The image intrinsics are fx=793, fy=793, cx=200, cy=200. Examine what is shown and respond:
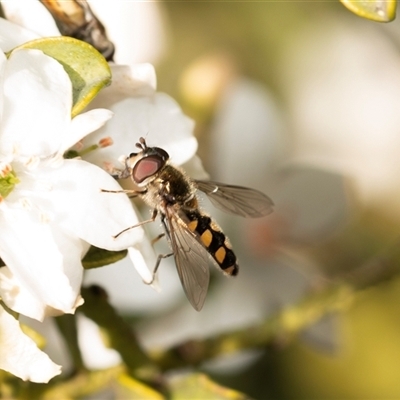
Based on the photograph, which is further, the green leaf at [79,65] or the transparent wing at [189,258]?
the transparent wing at [189,258]

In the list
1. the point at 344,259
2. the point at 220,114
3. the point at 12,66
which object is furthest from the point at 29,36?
the point at 344,259

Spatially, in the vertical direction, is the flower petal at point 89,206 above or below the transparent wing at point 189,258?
above

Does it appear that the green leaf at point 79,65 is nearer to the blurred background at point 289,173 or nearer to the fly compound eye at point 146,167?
the fly compound eye at point 146,167

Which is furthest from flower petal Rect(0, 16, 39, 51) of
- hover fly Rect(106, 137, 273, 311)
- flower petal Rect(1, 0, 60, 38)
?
hover fly Rect(106, 137, 273, 311)

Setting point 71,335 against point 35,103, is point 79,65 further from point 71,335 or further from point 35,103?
point 71,335

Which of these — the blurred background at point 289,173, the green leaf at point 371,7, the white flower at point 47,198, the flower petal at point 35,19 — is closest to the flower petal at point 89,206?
the white flower at point 47,198

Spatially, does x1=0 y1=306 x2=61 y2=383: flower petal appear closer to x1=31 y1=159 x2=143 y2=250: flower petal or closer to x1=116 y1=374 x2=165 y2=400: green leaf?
x1=31 y1=159 x2=143 y2=250: flower petal

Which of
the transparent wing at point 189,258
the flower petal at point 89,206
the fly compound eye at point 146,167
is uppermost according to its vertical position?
the flower petal at point 89,206
